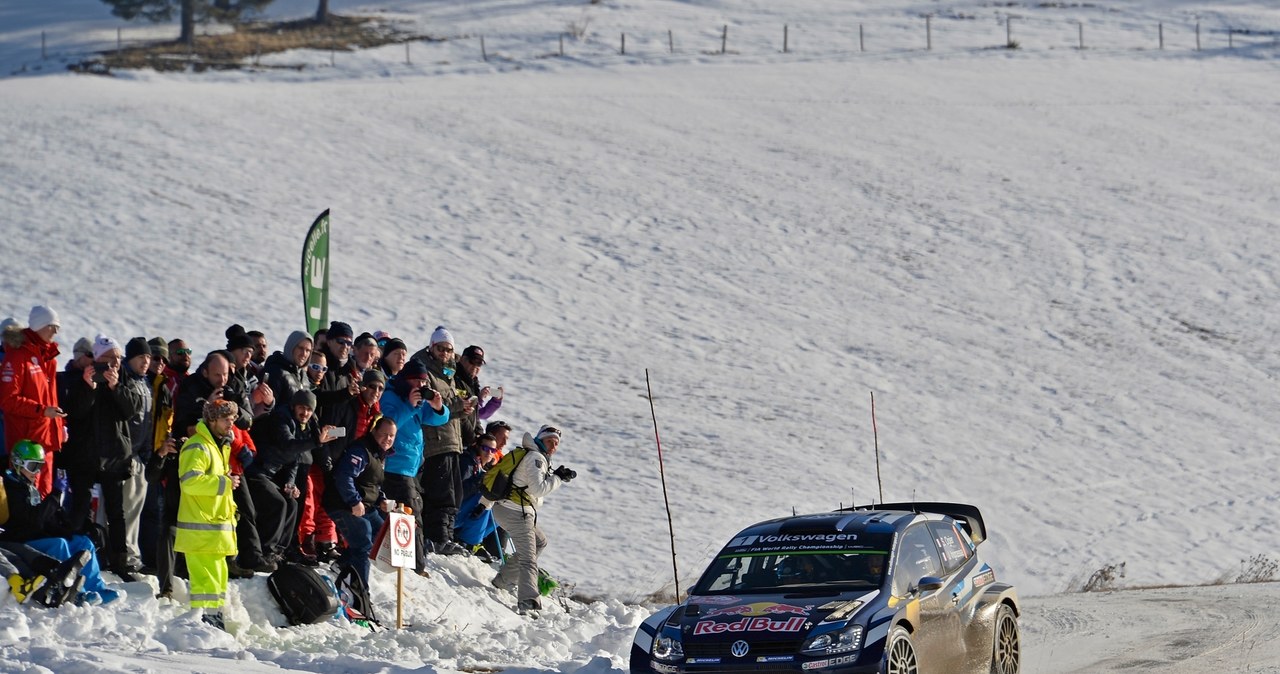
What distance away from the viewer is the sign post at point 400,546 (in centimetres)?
1077

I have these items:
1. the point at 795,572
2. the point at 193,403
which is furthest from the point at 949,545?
the point at 193,403

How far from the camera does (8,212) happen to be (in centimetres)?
2623

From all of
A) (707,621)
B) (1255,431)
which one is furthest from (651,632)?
(1255,431)

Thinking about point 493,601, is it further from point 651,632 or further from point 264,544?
point 651,632

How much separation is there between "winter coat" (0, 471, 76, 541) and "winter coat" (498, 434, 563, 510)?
Answer: 4096 mm

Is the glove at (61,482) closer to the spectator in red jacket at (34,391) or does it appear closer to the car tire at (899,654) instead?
the spectator in red jacket at (34,391)

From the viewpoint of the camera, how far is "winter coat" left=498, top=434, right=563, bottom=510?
41.0 feet

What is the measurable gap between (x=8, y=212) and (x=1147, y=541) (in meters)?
20.0

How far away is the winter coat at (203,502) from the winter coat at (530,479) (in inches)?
126

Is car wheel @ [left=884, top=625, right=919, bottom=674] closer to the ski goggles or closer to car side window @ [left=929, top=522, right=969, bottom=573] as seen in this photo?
car side window @ [left=929, top=522, right=969, bottom=573]

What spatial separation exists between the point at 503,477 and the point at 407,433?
101 cm

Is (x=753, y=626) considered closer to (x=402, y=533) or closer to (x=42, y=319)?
(x=402, y=533)

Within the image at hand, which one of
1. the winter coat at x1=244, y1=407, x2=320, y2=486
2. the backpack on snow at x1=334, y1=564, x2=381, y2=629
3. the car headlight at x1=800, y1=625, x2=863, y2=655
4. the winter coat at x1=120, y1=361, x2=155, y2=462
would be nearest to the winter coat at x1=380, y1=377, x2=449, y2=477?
the backpack on snow at x1=334, y1=564, x2=381, y2=629

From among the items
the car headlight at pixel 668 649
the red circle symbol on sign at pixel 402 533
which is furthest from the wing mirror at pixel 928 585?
the red circle symbol on sign at pixel 402 533
